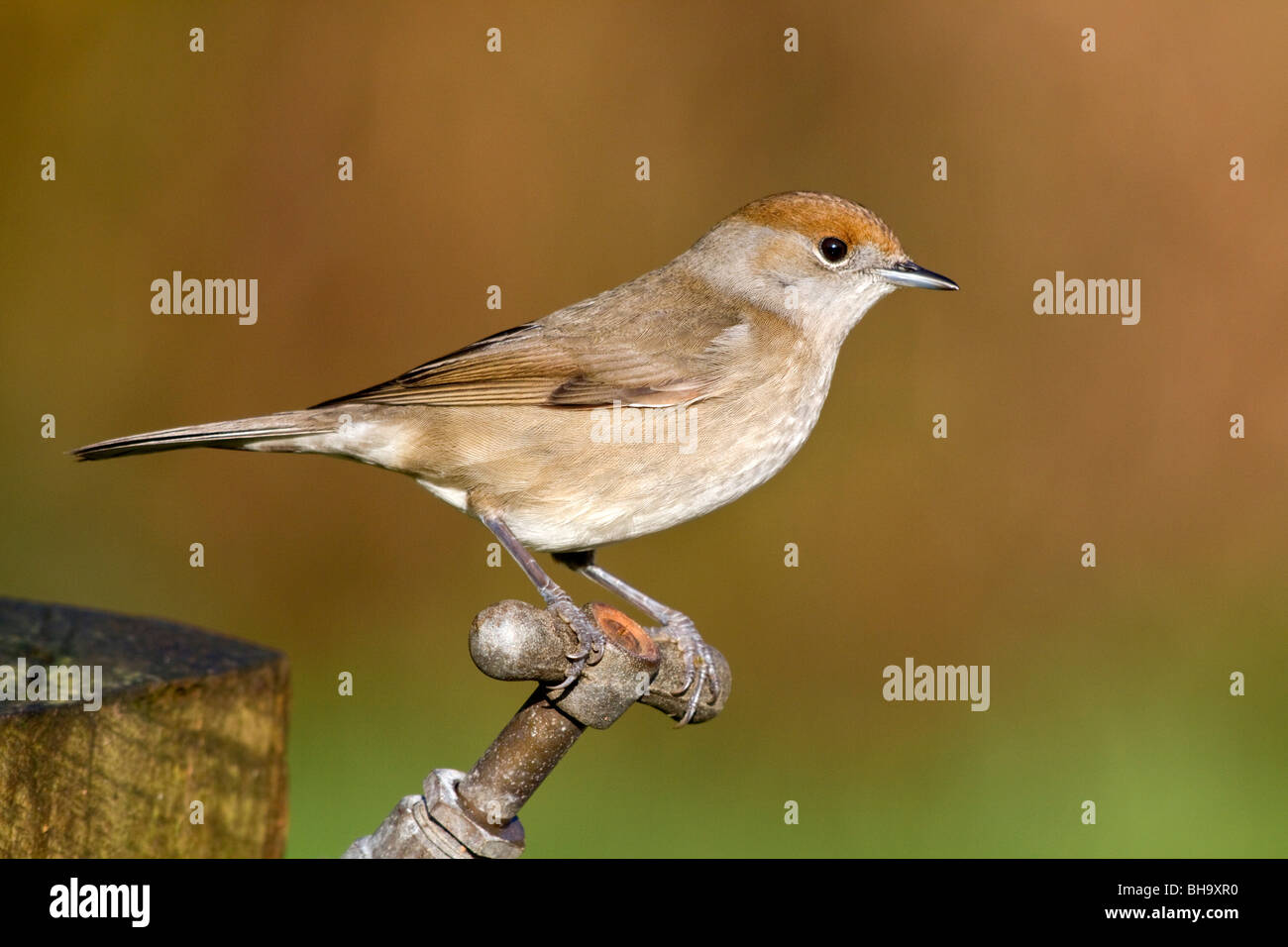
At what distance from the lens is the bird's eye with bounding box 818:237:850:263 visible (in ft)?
16.1

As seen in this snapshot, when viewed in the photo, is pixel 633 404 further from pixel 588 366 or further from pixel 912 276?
pixel 912 276

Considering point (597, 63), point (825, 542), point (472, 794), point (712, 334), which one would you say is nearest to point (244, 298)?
point (597, 63)

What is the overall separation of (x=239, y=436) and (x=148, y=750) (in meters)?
1.64

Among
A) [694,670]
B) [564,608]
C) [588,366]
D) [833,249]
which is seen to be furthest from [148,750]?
[833,249]

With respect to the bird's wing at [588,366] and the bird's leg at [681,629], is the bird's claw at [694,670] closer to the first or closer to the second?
the bird's leg at [681,629]

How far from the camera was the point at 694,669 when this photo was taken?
371 centimetres

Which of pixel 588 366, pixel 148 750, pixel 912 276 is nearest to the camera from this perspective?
pixel 148 750

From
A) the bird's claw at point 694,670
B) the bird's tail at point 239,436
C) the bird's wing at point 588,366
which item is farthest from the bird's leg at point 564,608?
the bird's tail at point 239,436

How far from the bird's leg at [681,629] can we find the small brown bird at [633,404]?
0.01m

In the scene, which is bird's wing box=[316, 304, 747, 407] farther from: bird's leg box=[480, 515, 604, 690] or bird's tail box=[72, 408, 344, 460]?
bird's leg box=[480, 515, 604, 690]

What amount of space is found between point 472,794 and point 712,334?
2224mm

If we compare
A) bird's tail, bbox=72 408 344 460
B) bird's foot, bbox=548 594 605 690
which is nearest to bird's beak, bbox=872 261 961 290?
bird's tail, bbox=72 408 344 460

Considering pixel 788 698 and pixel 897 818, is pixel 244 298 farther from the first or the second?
pixel 897 818

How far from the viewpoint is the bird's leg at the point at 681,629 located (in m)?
3.70
